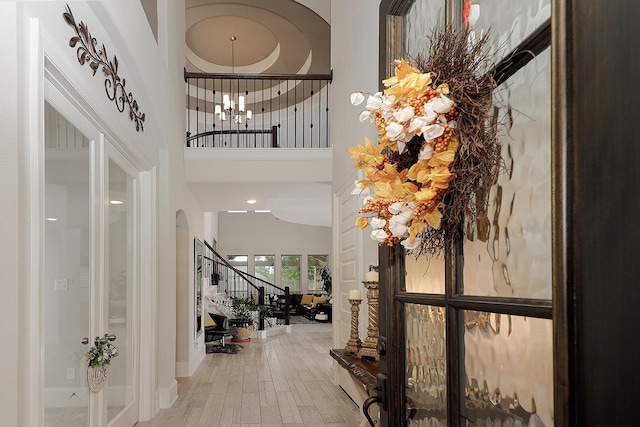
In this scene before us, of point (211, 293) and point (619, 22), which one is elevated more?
point (619, 22)

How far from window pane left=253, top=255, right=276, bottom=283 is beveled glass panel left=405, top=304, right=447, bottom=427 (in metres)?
18.1

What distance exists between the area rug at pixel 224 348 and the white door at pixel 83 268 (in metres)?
5.45

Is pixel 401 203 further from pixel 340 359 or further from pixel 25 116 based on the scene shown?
pixel 340 359

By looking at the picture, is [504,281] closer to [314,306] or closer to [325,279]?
[314,306]

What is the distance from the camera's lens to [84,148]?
144 inches

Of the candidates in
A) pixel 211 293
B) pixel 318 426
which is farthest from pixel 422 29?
pixel 211 293

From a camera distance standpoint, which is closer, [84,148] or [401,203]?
[401,203]

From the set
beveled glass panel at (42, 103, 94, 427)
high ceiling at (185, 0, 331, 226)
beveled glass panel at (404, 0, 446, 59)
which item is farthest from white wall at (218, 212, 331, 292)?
beveled glass panel at (404, 0, 446, 59)

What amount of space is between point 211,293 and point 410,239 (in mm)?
10828

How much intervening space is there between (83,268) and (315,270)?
16382 mm

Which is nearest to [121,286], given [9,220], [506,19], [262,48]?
[9,220]

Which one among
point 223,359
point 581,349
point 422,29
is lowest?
point 223,359

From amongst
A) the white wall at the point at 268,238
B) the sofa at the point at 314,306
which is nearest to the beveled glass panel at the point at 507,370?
the sofa at the point at 314,306

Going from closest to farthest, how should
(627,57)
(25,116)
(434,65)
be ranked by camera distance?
1. (627,57)
2. (434,65)
3. (25,116)
